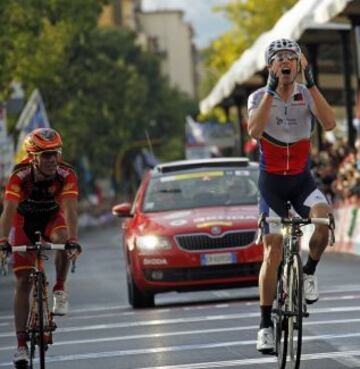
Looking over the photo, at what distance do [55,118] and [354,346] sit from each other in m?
57.4

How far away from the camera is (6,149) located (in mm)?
43688

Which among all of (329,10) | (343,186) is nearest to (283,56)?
(329,10)

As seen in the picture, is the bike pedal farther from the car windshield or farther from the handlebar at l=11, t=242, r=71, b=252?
the car windshield

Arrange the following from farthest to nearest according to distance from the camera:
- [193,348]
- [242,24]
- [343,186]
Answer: [242,24] < [343,186] < [193,348]

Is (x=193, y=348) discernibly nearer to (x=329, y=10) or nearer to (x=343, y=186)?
(x=329, y=10)

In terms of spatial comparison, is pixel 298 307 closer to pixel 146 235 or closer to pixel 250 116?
pixel 250 116

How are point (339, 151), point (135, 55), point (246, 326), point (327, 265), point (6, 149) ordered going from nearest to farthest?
point (246, 326) → point (327, 265) → point (339, 151) → point (6, 149) → point (135, 55)

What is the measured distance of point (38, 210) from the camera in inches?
471

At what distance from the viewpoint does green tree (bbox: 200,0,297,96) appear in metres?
68.9

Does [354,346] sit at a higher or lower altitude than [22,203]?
lower

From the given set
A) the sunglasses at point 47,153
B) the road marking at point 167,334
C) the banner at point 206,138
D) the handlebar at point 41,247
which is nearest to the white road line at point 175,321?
the road marking at point 167,334

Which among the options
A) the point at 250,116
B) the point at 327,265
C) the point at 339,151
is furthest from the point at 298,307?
the point at 339,151

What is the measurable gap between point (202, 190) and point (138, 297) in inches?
62.7

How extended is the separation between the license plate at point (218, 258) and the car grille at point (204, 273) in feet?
0.17
